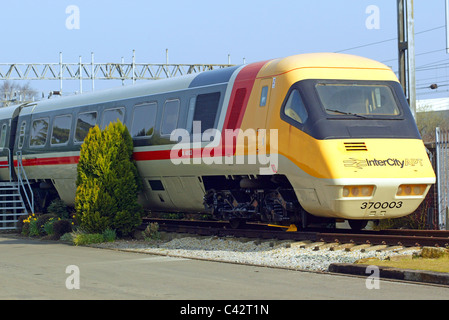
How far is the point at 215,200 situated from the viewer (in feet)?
52.5

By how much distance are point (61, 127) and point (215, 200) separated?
6246 millimetres

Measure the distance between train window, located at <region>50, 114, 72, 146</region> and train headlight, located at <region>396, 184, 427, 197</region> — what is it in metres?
9.68

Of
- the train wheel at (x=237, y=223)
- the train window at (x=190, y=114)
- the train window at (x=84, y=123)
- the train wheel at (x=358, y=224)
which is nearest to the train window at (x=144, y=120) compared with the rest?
the train window at (x=190, y=114)

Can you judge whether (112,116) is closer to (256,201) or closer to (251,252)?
(256,201)

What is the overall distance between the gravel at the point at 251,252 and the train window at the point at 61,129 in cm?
460

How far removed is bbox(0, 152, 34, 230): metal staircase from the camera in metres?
21.9

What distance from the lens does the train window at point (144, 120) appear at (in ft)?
56.3

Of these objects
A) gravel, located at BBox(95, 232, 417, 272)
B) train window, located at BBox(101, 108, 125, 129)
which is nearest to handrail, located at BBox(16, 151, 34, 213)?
train window, located at BBox(101, 108, 125, 129)

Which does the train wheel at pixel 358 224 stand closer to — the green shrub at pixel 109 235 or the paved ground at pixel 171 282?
the paved ground at pixel 171 282

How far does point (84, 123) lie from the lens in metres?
19.4

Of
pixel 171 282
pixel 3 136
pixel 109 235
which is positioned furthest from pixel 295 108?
pixel 3 136

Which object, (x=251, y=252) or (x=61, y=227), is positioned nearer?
(x=251, y=252)

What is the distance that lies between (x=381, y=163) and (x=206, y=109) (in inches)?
159

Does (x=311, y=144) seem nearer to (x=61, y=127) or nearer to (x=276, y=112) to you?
(x=276, y=112)
